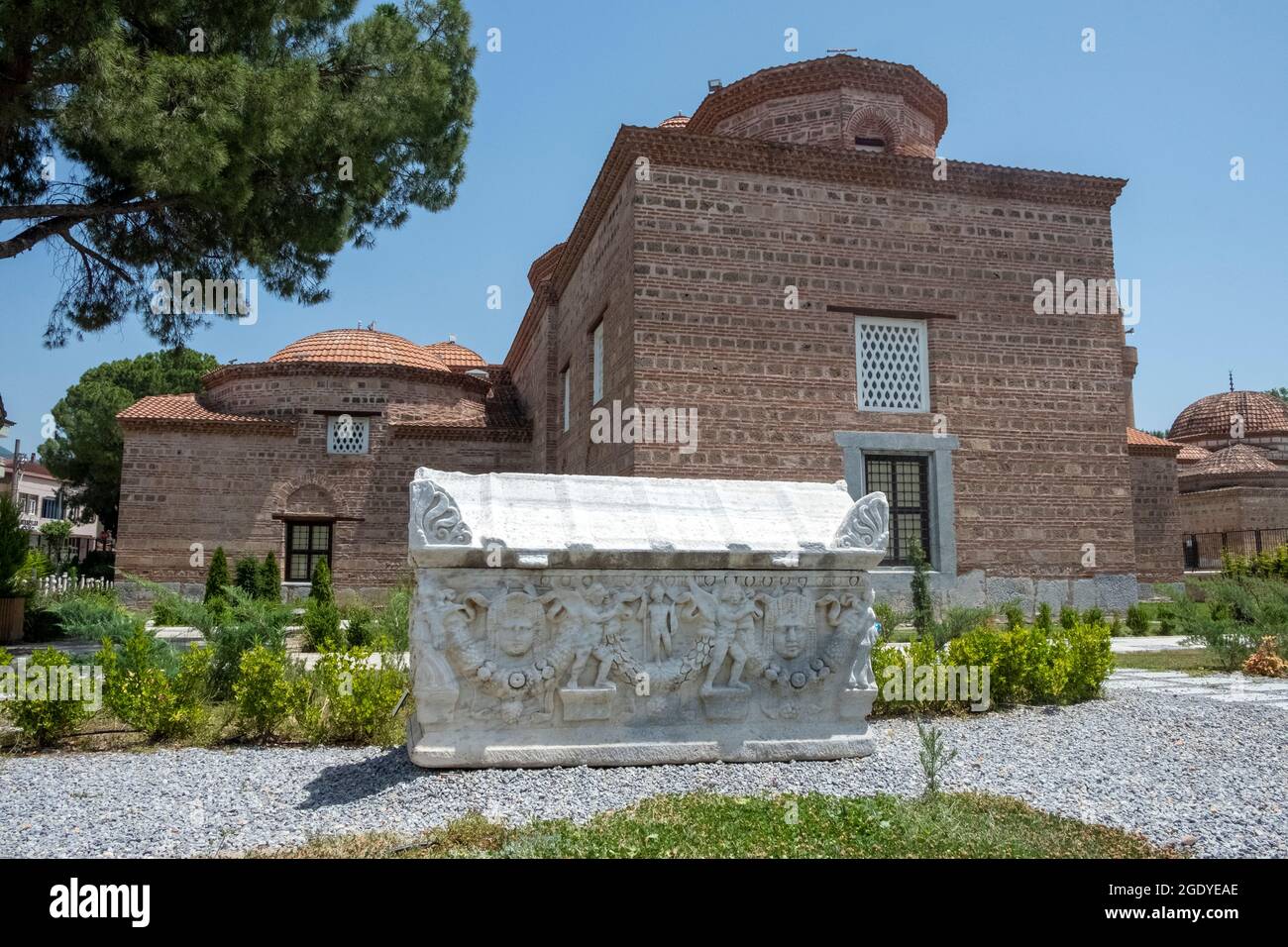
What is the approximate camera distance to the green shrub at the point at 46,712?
520 centimetres

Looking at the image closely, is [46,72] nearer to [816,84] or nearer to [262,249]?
[262,249]

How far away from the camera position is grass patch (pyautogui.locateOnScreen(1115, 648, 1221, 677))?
8797 millimetres

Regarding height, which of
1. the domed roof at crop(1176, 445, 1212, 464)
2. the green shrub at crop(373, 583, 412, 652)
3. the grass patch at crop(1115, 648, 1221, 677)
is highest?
the domed roof at crop(1176, 445, 1212, 464)

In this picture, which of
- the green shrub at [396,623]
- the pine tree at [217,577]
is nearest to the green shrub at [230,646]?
the green shrub at [396,623]

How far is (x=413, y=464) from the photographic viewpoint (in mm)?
18500

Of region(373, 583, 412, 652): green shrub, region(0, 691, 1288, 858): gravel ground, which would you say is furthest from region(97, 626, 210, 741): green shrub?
region(373, 583, 412, 652): green shrub

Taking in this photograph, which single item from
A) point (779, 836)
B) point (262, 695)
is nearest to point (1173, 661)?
point (779, 836)

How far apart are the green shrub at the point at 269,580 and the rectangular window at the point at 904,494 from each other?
34.3 ft

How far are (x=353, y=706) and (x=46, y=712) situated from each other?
1837 mm

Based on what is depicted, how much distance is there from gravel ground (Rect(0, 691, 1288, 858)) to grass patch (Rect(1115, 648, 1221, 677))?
3330 mm

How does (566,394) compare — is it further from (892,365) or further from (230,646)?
(230,646)

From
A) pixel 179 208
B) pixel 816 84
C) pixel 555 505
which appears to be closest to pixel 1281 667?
pixel 555 505

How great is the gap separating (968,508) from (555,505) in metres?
9.18

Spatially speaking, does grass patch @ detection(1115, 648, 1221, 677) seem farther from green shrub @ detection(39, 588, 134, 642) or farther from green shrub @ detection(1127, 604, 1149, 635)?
green shrub @ detection(39, 588, 134, 642)
